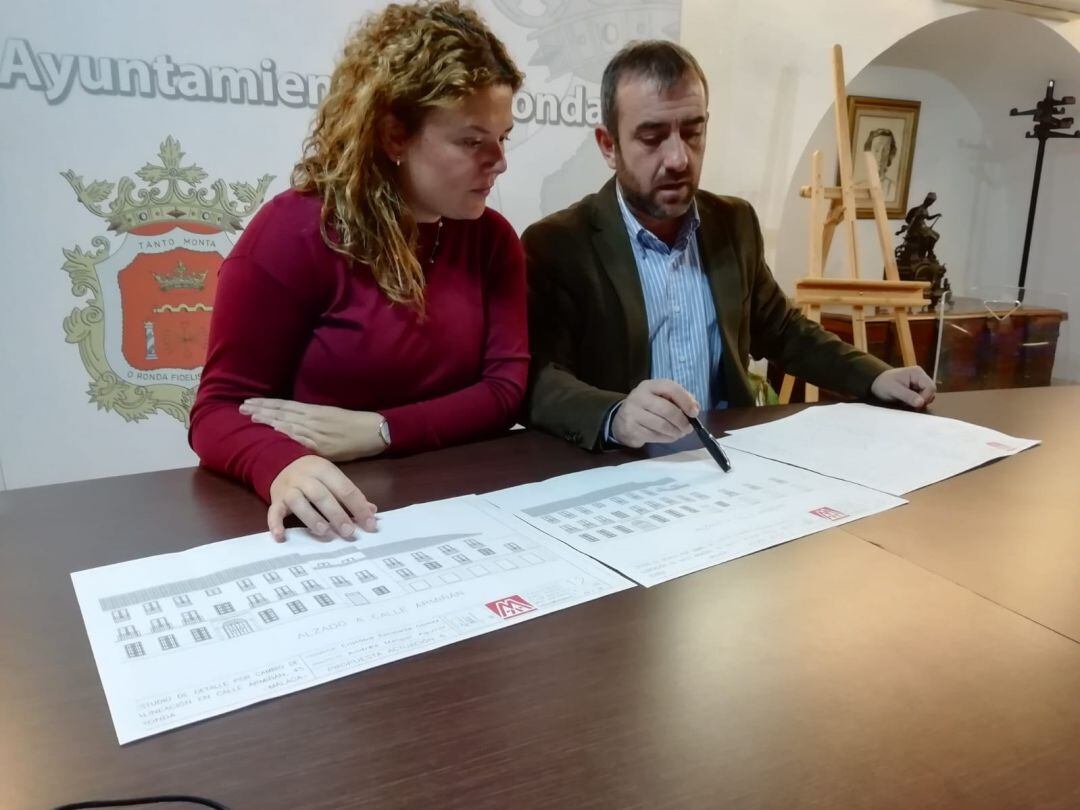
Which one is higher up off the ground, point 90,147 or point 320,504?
point 90,147

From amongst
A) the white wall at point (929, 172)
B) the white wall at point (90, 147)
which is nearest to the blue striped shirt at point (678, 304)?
the white wall at point (90, 147)

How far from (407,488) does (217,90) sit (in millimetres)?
1548

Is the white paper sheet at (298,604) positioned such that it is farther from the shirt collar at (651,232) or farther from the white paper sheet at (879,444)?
the shirt collar at (651,232)

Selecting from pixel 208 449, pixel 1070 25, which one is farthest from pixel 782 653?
pixel 1070 25

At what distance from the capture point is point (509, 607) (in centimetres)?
70

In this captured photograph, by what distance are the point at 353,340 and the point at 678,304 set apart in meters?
0.78

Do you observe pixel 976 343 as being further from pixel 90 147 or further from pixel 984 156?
pixel 90 147

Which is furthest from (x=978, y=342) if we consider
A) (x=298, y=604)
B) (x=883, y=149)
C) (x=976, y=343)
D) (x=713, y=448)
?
(x=298, y=604)

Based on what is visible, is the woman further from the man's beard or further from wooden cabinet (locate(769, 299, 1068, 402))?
wooden cabinet (locate(769, 299, 1068, 402))

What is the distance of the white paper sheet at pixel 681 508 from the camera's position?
0.82 meters

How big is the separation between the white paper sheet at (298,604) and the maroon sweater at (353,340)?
8.2 inches

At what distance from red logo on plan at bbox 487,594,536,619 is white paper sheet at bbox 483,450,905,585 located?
12 cm

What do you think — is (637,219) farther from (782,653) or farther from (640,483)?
(782,653)

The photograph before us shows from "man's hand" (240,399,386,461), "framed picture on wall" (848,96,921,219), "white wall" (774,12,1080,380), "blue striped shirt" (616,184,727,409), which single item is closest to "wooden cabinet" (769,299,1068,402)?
"white wall" (774,12,1080,380)
